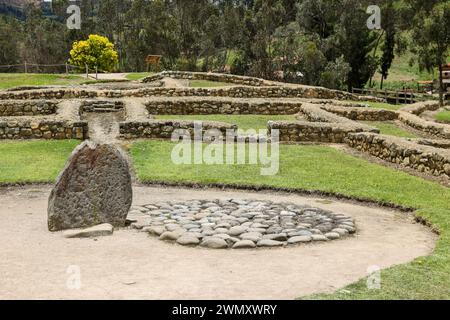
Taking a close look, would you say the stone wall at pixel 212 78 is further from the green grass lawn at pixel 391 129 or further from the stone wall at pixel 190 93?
the green grass lawn at pixel 391 129

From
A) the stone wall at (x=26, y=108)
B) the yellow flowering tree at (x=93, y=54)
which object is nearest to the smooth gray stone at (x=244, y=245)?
the stone wall at (x=26, y=108)

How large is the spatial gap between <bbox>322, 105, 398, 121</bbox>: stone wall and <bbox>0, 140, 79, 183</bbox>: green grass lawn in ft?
45.7

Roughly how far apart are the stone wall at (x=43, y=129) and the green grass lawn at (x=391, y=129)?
12.7m

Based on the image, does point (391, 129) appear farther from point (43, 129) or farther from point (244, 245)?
point (244, 245)

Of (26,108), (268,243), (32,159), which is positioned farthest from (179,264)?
(26,108)

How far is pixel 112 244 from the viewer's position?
8492 mm

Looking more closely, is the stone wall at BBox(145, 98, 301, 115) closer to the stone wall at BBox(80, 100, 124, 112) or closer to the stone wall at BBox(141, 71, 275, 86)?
the stone wall at BBox(80, 100, 124, 112)

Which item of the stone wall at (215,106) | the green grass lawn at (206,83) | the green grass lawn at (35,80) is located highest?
the green grass lawn at (35,80)

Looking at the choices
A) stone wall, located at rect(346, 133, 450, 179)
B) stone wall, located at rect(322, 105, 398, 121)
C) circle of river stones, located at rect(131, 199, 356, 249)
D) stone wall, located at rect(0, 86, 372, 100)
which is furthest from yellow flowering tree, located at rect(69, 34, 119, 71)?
circle of river stones, located at rect(131, 199, 356, 249)

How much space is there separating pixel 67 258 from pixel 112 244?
92 cm

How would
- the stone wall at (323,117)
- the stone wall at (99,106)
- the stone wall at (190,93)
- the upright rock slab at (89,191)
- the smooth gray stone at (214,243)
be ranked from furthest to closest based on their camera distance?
the stone wall at (190,93) < the stone wall at (99,106) < the stone wall at (323,117) < the upright rock slab at (89,191) < the smooth gray stone at (214,243)

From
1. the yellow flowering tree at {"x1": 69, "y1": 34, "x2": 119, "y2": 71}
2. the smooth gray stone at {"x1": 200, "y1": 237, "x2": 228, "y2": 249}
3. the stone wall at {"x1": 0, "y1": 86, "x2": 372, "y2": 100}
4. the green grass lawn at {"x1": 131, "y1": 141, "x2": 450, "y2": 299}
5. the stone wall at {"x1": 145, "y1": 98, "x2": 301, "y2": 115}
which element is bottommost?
the green grass lawn at {"x1": 131, "y1": 141, "x2": 450, "y2": 299}

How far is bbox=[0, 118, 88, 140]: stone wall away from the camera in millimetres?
→ 19000

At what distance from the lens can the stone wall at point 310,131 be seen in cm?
2023
